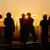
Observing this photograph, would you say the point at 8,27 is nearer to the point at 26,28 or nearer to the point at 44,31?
the point at 26,28

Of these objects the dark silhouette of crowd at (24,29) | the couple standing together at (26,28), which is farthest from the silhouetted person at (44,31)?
the couple standing together at (26,28)

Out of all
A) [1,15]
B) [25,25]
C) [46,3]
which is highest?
[46,3]

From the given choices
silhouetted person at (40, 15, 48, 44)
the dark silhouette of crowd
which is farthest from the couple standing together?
silhouetted person at (40, 15, 48, 44)

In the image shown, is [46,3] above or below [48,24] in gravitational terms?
above

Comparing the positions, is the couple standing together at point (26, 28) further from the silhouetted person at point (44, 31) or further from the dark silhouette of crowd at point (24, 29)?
the silhouetted person at point (44, 31)

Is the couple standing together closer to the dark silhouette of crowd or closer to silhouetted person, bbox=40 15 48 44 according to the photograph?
the dark silhouette of crowd

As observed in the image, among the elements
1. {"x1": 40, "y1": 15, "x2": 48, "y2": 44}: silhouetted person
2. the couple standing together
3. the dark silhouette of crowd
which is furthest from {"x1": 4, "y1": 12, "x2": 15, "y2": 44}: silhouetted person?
{"x1": 40, "y1": 15, "x2": 48, "y2": 44}: silhouetted person

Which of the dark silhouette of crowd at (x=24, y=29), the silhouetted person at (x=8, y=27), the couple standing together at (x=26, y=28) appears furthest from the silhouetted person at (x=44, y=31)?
the silhouetted person at (x=8, y=27)

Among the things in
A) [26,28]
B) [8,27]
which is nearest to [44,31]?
[26,28]

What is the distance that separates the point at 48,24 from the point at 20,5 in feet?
6.47

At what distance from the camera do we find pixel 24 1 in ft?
19.3

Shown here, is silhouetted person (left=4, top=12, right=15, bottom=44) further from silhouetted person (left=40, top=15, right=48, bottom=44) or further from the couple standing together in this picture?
silhouetted person (left=40, top=15, right=48, bottom=44)

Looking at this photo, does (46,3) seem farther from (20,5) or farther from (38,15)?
(20,5)

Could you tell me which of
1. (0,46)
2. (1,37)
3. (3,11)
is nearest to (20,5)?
(3,11)
